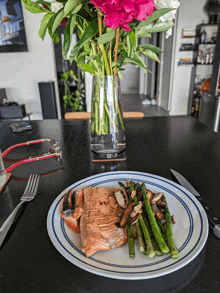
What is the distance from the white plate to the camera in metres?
0.37

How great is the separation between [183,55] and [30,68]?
3.18 meters

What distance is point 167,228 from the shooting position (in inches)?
18.2

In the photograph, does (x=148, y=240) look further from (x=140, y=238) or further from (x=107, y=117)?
(x=107, y=117)

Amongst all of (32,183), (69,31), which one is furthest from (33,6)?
(32,183)

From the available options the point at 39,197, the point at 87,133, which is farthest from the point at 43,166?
the point at 87,133

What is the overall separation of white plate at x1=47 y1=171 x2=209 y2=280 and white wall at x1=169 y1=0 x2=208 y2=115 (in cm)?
467

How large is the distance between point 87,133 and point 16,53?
3.18m

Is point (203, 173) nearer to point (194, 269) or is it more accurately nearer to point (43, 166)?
point (194, 269)

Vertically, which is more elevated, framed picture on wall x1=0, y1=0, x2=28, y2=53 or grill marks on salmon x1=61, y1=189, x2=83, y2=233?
framed picture on wall x1=0, y1=0, x2=28, y2=53

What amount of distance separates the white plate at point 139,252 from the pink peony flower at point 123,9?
48 centimetres

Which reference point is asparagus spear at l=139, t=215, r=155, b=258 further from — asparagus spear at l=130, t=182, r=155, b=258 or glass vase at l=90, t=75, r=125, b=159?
glass vase at l=90, t=75, r=125, b=159

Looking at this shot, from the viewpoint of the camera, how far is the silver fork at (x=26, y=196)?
0.49 m

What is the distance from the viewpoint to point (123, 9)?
1.72 ft

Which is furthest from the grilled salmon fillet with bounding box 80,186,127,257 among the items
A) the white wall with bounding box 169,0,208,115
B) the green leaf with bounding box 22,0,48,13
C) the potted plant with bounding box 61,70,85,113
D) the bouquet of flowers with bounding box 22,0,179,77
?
the white wall with bounding box 169,0,208,115
